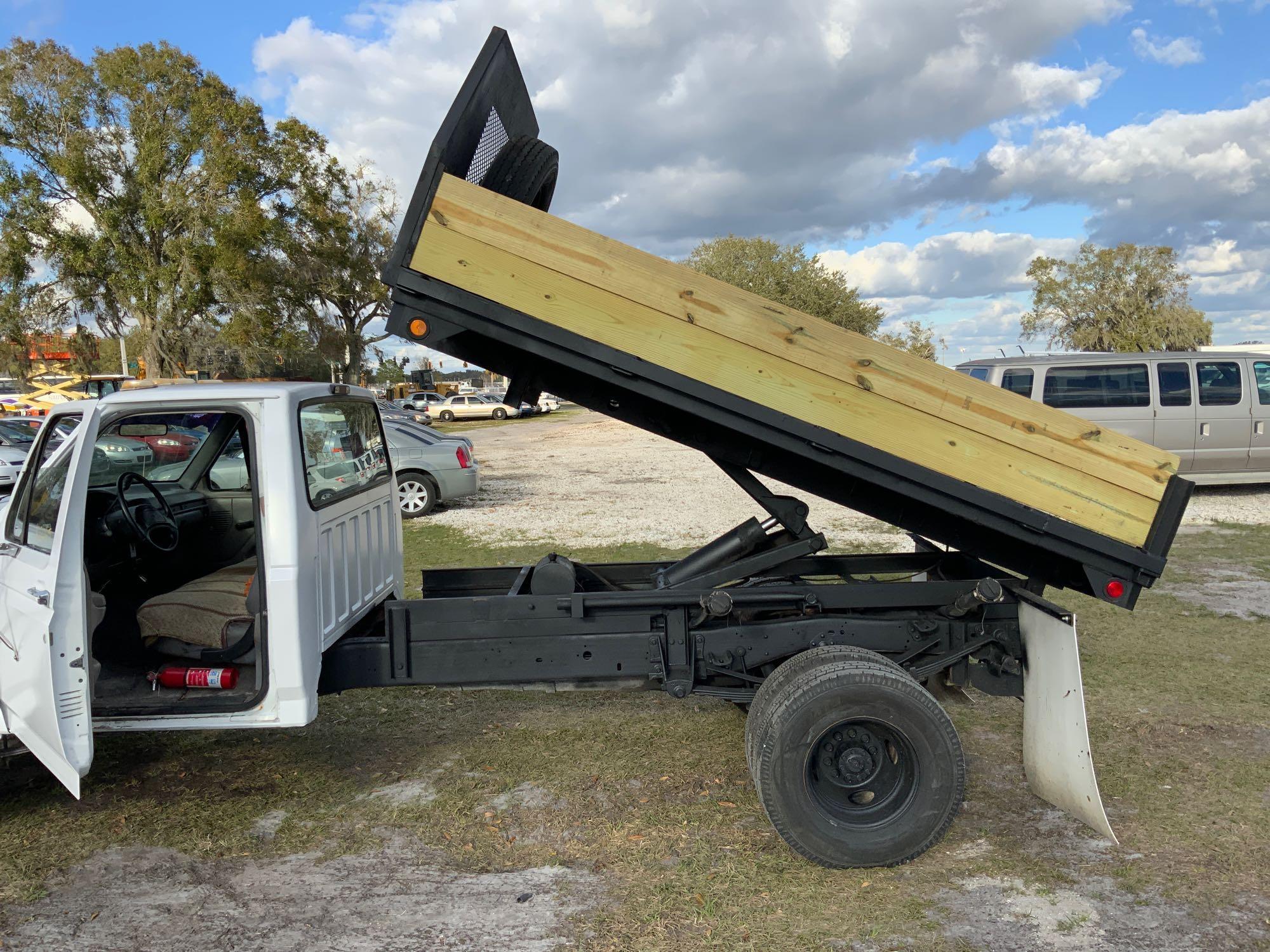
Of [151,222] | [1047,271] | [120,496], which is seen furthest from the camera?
[1047,271]

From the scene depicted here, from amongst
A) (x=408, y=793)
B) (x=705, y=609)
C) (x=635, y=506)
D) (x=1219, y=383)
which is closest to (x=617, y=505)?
(x=635, y=506)

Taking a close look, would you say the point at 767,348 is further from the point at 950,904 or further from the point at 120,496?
the point at 120,496

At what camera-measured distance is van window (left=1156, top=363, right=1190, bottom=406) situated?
40.7ft

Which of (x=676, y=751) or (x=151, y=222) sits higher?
(x=151, y=222)

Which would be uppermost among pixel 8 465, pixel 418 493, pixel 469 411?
pixel 469 411

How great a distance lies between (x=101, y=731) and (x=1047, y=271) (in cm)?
5994

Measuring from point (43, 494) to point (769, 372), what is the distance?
3034mm

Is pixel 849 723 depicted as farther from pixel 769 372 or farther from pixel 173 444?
pixel 173 444

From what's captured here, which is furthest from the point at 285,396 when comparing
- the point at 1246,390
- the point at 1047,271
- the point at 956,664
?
the point at 1047,271

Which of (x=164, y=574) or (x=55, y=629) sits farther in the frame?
(x=164, y=574)

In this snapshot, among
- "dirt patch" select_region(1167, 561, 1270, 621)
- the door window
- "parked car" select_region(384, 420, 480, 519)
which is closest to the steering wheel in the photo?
the door window

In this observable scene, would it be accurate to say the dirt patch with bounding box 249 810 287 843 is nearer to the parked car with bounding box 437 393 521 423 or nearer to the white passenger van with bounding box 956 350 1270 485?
the white passenger van with bounding box 956 350 1270 485

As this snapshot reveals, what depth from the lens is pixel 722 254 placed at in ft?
150

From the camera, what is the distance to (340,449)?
173 inches
